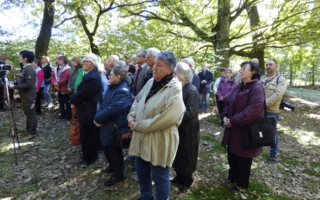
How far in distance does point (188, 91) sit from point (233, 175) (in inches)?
77.1

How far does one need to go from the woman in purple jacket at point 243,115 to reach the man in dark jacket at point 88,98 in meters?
2.41

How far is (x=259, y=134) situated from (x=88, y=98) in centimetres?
304

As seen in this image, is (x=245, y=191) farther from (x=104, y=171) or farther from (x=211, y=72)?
(x=211, y=72)

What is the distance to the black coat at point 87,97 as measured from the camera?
4.16 meters

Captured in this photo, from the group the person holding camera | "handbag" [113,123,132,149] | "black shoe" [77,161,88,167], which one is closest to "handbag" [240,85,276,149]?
the person holding camera

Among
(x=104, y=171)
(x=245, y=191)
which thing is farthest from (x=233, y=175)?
(x=104, y=171)

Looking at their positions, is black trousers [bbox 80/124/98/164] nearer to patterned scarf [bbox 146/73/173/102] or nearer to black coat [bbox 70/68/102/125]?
black coat [bbox 70/68/102/125]

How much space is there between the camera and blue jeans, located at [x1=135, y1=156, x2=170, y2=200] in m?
2.78

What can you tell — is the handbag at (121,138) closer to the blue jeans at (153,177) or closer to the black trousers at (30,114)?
the blue jeans at (153,177)

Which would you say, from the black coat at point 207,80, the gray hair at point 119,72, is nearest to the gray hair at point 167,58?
the gray hair at point 119,72

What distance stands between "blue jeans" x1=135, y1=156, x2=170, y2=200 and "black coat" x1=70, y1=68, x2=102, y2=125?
5.52 feet

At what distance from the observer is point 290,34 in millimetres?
10172

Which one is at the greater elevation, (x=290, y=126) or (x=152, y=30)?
(x=152, y=30)

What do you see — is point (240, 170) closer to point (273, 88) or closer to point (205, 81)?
point (273, 88)
